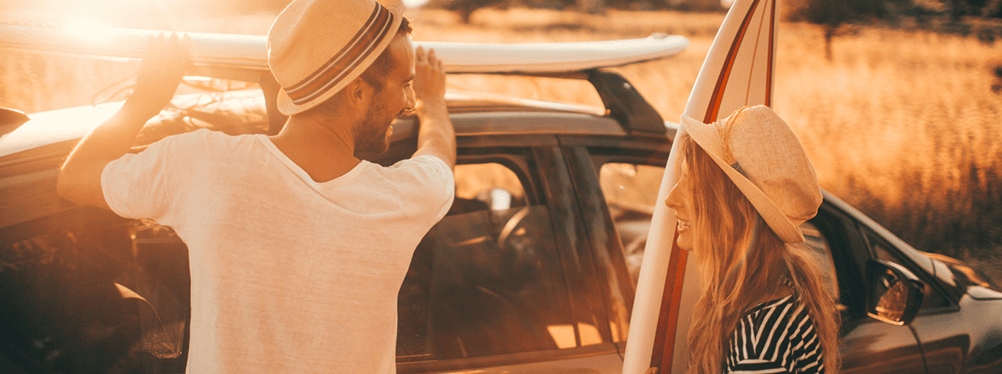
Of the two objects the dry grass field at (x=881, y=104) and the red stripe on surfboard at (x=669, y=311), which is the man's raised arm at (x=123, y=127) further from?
the red stripe on surfboard at (x=669, y=311)

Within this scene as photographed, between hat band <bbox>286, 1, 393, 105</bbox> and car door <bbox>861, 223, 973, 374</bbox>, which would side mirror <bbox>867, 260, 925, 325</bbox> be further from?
hat band <bbox>286, 1, 393, 105</bbox>

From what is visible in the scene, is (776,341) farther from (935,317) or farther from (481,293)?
(935,317)

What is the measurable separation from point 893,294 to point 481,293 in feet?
4.52

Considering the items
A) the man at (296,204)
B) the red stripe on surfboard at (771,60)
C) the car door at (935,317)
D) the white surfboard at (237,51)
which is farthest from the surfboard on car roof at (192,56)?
the car door at (935,317)

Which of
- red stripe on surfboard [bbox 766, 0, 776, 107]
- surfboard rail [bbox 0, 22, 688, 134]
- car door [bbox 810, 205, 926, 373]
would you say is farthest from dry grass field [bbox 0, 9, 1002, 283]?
car door [bbox 810, 205, 926, 373]

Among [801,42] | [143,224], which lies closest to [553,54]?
[143,224]

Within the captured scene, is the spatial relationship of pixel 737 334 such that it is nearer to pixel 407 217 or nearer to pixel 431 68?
pixel 407 217

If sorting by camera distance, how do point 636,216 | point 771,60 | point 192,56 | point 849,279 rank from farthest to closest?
point 636,216, point 849,279, point 771,60, point 192,56

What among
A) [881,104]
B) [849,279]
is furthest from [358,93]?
[881,104]

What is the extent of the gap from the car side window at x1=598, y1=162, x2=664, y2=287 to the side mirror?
783 millimetres

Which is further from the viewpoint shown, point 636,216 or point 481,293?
point 636,216

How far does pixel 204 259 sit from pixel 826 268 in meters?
2.30

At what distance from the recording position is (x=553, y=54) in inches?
78.8

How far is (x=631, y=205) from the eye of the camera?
406cm
